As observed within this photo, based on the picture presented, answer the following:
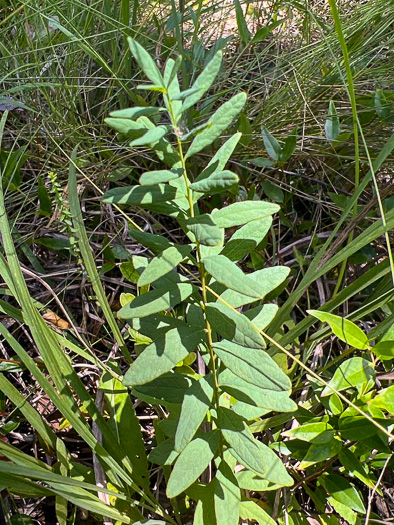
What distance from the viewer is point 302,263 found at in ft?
3.46

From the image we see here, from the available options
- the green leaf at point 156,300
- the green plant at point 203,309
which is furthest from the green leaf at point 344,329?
the green leaf at point 156,300

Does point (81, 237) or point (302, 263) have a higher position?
point (81, 237)

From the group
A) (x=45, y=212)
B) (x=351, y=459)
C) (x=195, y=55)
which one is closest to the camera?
(x=351, y=459)

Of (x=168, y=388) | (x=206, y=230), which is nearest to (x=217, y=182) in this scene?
(x=206, y=230)

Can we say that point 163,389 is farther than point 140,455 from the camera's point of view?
No

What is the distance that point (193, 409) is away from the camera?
67 cm

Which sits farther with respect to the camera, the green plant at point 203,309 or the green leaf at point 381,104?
the green leaf at point 381,104

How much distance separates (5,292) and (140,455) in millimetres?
349

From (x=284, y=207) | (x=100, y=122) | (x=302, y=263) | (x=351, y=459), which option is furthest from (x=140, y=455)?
(x=100, y=122)

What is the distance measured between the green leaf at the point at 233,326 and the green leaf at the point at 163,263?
73mm

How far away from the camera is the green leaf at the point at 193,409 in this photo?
644 millimetres

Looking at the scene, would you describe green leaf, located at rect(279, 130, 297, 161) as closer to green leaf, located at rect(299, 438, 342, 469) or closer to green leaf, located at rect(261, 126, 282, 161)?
green leaf, located at rect(261, 126, 282, 161)

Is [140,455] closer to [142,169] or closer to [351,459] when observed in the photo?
[351,459]

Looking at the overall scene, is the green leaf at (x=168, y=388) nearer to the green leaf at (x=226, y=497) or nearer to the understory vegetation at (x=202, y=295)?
the understory vegetation at (x=202, y=295)
